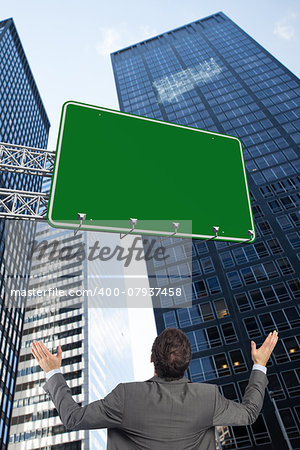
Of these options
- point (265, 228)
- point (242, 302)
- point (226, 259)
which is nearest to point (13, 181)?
point (226, 259)

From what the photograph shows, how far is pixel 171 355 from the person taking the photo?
8.02 ft

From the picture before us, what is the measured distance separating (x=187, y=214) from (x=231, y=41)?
313 ft

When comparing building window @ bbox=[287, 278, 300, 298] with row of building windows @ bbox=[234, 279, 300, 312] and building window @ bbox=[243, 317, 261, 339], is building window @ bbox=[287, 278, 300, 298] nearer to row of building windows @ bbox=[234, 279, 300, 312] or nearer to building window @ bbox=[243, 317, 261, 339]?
row of building windows @ bbox=[234, 279, 300, 312]

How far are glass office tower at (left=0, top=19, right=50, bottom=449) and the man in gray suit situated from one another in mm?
51762

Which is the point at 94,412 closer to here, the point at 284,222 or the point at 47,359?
the point at 47,359

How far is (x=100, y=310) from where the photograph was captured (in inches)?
3450

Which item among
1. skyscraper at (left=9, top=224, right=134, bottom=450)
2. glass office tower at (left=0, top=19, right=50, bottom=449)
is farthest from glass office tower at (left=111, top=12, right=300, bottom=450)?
glass office tower at (left=0, top=19, right=50, bottom=449)

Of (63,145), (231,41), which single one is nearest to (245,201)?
(63,145)

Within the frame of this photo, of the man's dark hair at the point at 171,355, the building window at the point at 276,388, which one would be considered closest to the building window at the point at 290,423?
the building window at the point at 276,388

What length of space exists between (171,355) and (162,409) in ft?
1.15

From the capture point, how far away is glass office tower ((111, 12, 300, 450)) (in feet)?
132

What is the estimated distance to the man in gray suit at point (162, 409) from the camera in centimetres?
219

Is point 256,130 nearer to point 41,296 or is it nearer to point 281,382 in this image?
point 281,382

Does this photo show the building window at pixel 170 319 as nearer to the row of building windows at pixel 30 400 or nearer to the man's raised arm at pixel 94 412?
the row of building windows at pixel 30 400
